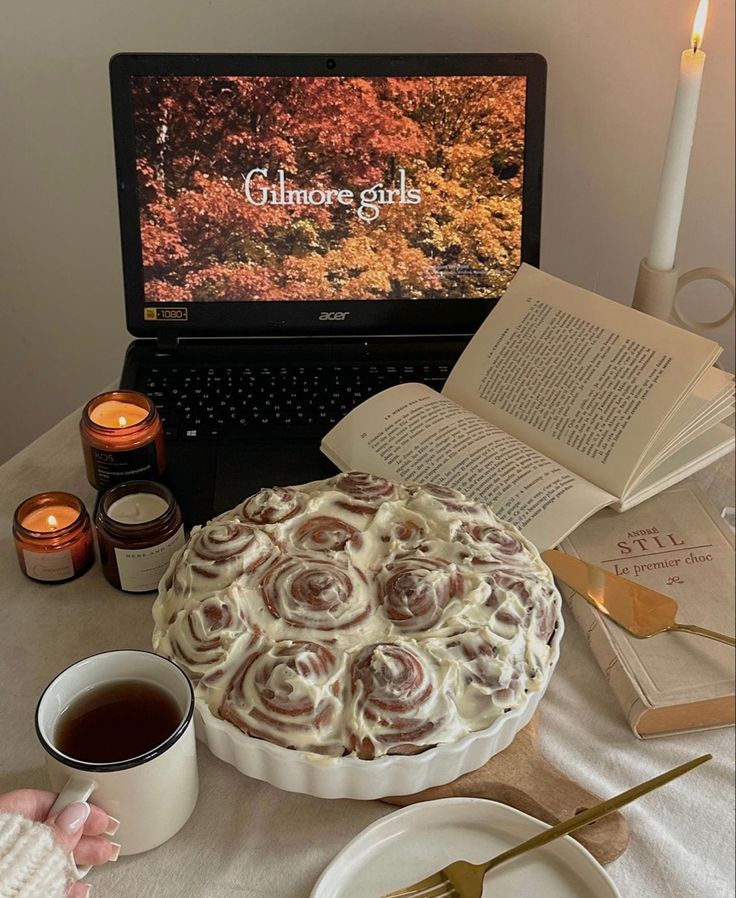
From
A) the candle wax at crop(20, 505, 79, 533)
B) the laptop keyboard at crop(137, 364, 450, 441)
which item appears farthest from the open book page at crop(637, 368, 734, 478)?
the candle wax at crop(20, 505, 79, 533)

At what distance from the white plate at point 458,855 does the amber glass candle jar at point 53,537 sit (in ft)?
0.96

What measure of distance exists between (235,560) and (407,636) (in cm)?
11

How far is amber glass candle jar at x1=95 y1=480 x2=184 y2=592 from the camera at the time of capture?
2.13ft

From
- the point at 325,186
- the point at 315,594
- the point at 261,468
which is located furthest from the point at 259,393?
the point at 315,594

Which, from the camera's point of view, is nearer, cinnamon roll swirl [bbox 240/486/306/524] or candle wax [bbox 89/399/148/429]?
cinnamon roll swirl [bbox 240/486/306/524]

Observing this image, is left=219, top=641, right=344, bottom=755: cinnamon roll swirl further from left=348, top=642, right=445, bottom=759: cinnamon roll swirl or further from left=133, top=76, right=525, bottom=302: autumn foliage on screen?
left=133, top=76, right=525, bottom=302: autumn foliage on screen

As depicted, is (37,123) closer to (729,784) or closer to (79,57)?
(79,57)

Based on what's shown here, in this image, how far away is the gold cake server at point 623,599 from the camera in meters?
0.64

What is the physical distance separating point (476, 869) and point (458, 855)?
28 millimetres

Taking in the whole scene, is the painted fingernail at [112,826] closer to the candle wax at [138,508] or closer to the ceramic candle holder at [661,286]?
the candle wax at [138,508]

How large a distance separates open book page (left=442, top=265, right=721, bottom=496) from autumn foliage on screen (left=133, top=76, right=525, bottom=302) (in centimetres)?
9

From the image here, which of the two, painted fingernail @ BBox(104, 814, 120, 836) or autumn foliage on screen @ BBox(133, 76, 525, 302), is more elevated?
autumn foliage on screen @ BBox(133, 76, 525, 302)

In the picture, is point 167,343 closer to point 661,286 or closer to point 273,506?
point 273,506

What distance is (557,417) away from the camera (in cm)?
78
